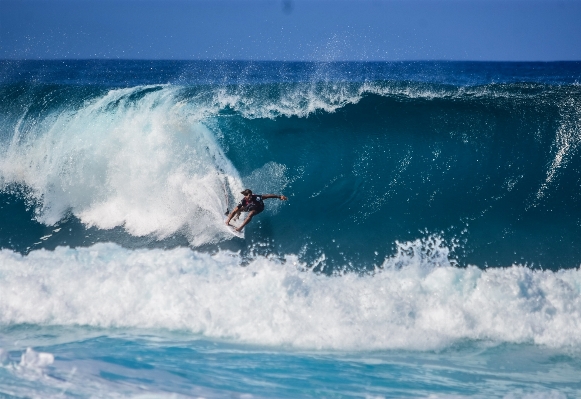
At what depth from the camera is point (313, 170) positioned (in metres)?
11.4

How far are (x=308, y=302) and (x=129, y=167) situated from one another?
203 inches

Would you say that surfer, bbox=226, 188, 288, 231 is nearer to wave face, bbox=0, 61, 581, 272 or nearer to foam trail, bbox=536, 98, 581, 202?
wave face, bbox=0, 61, 581, 272

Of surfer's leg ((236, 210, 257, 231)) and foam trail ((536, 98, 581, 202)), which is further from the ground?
foam trail ((536, 98, 581, 202))

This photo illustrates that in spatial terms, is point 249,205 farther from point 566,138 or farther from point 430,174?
point 566,138

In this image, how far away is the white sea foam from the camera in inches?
296

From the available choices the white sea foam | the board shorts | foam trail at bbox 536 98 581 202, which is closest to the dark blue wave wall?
foam trail at bbox 536 98 581 202

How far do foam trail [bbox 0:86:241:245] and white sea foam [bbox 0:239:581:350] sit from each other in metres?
1.78

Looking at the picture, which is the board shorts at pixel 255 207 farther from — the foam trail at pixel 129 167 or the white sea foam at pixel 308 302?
the white sea foam at pixel 308 302

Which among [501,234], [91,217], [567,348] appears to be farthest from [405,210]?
[91,217]

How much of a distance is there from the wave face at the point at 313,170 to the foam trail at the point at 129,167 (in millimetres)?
28

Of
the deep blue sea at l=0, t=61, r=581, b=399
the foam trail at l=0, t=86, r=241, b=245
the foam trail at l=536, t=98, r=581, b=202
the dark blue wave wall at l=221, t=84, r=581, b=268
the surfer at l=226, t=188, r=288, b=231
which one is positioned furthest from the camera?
the foam trail at l=536, t=98, r=581, b=202

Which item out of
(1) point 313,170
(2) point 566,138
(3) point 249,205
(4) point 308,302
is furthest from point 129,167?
(2) point 566,138

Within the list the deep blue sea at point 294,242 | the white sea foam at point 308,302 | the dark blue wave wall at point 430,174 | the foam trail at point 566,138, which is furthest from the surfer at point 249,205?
the foam trail at point 566,138

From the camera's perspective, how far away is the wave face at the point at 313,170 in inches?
402
